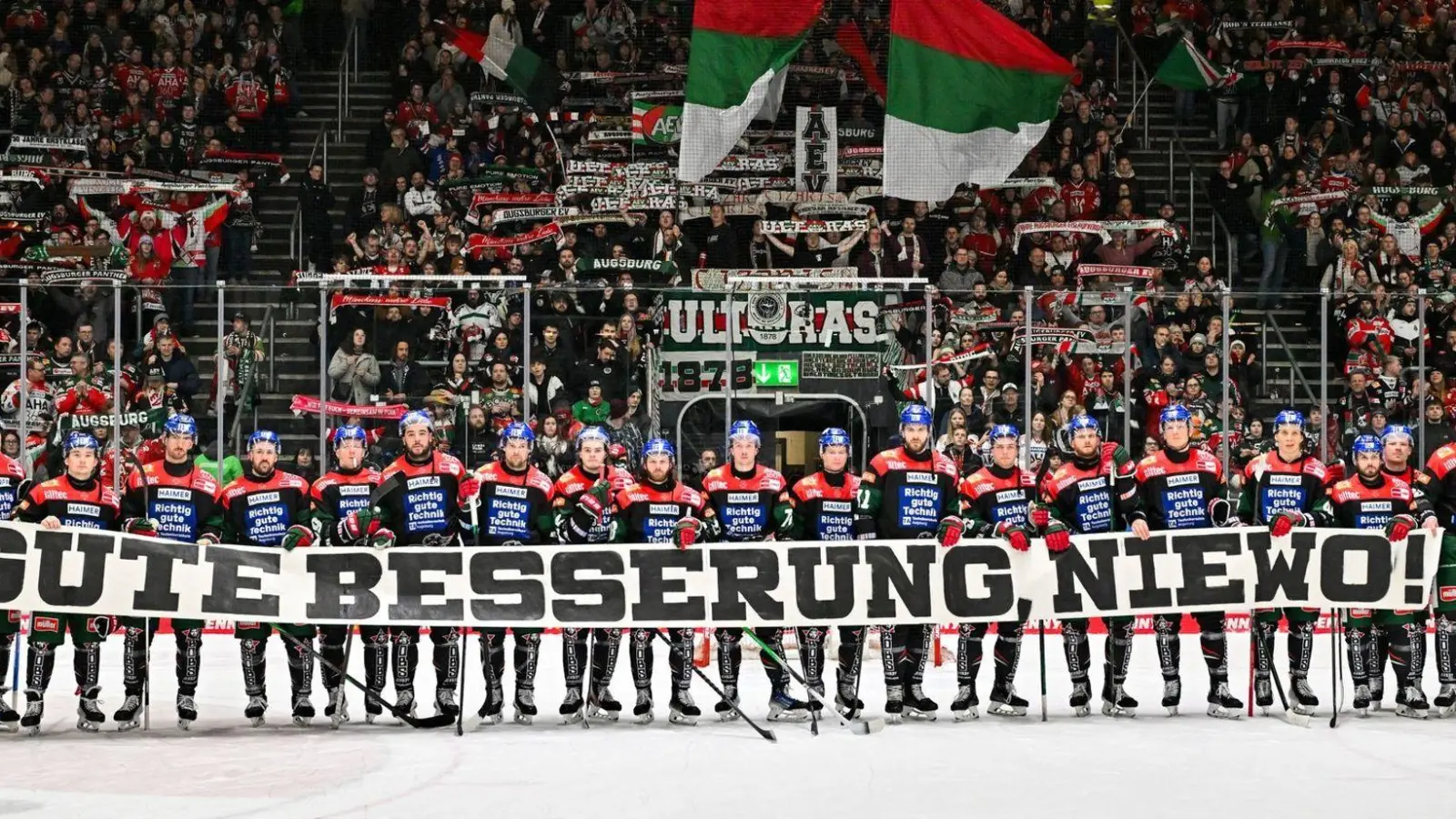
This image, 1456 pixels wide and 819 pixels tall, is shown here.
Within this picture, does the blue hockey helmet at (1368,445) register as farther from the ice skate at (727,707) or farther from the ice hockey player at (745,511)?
the ice skate at (727,707)

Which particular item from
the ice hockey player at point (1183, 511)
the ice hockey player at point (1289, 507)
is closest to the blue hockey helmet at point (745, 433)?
the ice hockey player at point (1183, 511)

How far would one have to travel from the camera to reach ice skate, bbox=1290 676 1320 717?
1168 cm

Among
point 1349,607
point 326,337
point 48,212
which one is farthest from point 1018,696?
point 48,212

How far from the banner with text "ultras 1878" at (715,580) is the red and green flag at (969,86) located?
29.2 feet

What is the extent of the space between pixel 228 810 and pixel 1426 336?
10983 millimetres

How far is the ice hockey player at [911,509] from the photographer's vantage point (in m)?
11.6

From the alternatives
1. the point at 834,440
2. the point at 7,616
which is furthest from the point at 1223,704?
the point at 7,616

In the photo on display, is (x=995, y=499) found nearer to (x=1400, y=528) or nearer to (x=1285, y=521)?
(x=1285, y=521)

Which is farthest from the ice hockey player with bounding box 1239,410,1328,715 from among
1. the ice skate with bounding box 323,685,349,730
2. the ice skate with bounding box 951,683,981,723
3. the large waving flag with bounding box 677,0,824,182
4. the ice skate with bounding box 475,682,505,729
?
the large waving flag with bounding box 677,0,824,182

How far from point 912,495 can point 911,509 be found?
79 mm

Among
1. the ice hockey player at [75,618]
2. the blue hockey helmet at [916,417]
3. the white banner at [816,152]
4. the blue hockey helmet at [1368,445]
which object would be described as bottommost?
the ice hockey player at [75,618]

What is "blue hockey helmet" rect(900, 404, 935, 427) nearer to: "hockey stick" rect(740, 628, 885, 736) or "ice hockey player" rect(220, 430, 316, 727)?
"hockey stick" rect(740, 628, 885, 736)

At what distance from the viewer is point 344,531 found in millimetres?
11438

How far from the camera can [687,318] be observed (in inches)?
619
